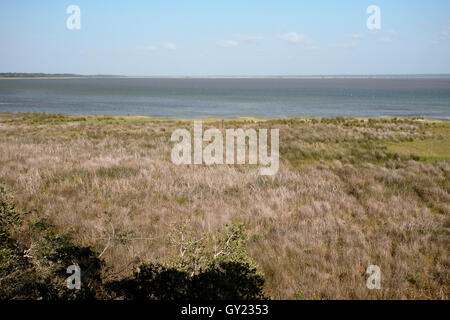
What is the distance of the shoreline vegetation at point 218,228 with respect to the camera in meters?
4.41

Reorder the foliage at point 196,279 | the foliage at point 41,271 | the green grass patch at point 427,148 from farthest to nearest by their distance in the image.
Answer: the green grass patch at point 427,148, the foliage at point 196,279, the foliage at point 41,271

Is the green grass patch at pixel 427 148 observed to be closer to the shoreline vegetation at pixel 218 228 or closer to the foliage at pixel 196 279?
the shoreline vegetation at pixel 218 228

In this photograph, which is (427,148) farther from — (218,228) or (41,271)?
(41,271)

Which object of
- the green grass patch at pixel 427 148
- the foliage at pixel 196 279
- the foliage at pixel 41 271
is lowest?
the foliage at pixel 196 279

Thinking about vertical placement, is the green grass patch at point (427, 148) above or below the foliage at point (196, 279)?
above

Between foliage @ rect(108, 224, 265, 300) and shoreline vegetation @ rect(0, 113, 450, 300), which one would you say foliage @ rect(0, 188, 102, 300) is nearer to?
shoreline vegetation @ rect(0, 113, 450, 300)

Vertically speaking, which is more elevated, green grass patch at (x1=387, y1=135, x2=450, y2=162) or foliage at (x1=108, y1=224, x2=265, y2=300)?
green grass patch at (x1=387, y1=135, x2=450, y2=162)

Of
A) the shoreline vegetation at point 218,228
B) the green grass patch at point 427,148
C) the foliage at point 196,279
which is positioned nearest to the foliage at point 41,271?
the shoreline vegetation at point 218,228

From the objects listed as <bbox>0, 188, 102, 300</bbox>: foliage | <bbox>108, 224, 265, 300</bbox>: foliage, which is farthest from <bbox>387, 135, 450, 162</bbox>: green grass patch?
<bbox>0, 188, 102, 300</bbox>: foliage

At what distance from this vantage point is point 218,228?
6.64 m

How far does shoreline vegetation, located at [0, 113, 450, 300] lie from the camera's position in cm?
441
